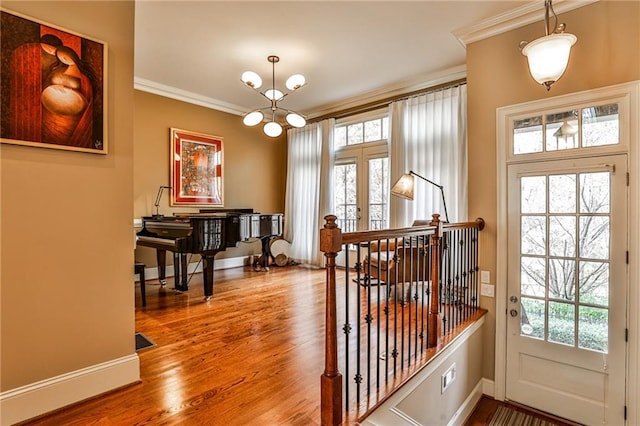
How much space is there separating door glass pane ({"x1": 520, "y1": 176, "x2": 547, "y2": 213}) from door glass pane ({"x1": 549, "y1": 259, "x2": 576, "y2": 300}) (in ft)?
1.45

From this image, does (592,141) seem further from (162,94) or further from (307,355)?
(162,94)

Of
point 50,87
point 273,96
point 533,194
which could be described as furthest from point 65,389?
point 533,194

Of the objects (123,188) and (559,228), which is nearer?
(123,188)

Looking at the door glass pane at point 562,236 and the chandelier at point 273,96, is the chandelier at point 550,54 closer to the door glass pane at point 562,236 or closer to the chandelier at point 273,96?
the door glass pane at point 562,236

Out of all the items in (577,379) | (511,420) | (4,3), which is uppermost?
(4,3)

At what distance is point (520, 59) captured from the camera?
9.07 ft

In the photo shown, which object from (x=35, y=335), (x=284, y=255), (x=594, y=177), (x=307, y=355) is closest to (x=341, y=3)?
(x=594, y=177)

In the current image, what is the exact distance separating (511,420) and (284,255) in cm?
427

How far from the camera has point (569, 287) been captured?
2494 millimetres

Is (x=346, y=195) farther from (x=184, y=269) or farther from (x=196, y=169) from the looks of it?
(x=184, y=269)

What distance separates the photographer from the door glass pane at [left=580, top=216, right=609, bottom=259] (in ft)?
7.75

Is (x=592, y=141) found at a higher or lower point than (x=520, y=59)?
lower

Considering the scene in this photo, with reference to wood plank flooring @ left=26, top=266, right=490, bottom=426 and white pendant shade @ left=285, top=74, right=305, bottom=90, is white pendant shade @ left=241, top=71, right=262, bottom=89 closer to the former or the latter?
white pendant shade @ left=285, top=74, right=305, bottom=90

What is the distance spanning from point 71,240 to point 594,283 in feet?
11.9
